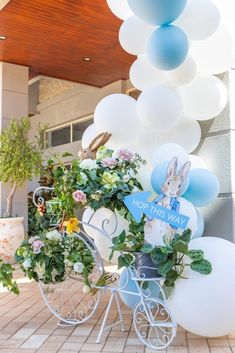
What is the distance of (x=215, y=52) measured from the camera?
2938mm

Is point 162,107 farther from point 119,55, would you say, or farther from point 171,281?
point 119,55

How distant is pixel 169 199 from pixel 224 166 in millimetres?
901

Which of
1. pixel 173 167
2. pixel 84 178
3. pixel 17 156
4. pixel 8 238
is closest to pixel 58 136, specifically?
pixel 17 156

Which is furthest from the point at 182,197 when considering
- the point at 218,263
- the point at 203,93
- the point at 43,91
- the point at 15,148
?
the point at 43,91

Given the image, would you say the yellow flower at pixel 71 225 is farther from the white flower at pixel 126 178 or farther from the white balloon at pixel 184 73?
the white balloon at pixel 184 73

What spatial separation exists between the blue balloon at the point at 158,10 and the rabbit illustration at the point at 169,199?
0.88 metres

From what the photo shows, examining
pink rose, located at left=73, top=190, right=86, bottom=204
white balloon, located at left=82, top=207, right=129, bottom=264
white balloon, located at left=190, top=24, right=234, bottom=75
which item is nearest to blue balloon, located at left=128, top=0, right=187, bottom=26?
white balloon, located at left=190, top=24, right=234, bottom=75

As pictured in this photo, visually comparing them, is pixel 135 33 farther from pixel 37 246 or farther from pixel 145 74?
pixel 37 246

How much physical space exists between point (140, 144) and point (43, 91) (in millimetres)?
7034

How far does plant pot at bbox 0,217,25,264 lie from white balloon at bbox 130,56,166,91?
342cm

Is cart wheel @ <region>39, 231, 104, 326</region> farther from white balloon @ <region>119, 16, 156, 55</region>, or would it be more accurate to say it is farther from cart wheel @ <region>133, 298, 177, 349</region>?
→ white balloon @ <region>119, 16, 156, 55</region>

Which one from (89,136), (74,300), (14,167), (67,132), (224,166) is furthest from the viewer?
(67,132)

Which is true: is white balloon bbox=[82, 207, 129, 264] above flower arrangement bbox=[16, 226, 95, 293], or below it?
above

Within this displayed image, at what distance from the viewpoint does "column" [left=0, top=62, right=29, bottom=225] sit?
6672 millimetres
